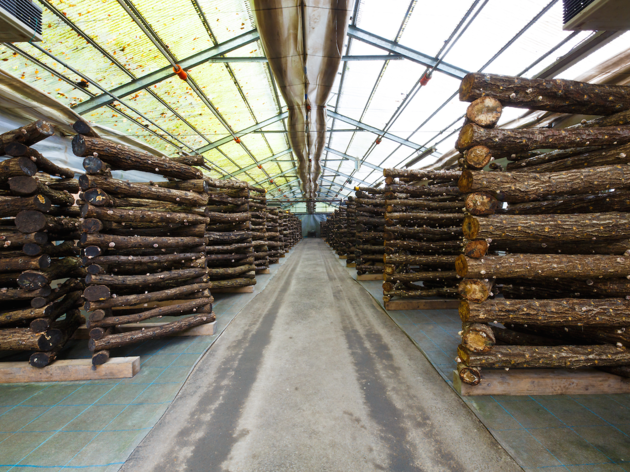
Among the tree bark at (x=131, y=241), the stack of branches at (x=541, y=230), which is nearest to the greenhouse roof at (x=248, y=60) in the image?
the stack of branches at (x=541, y=230)

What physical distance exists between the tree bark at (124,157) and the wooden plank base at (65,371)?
2986 mm

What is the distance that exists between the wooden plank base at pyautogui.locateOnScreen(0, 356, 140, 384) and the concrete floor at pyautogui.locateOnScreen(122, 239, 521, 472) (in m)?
1.01

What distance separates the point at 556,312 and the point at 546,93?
271 cm

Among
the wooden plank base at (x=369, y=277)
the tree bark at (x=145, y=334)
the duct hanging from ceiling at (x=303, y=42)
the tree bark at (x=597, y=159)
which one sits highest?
the duct hanging from ceiling at (x=303, y=42)

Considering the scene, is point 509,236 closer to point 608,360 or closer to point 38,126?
point 608,360

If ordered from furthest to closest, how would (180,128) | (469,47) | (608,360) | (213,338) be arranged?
(180,128) < (469,47) < (213,338) < (608,360)

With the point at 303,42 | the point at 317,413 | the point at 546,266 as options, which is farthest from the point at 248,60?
the point at 317,413

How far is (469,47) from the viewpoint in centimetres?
732

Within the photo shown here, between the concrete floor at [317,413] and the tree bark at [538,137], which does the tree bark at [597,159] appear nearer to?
the tree bark at [538,137]

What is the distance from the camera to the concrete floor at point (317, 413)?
2.38 m

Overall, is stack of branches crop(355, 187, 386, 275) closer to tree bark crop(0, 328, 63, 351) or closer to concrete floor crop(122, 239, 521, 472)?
concrete floor crop(122, 239, 521, 472)

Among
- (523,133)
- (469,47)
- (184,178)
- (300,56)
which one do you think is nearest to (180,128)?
(184,178)

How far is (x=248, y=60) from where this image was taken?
8.69 m

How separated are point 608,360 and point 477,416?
5.91 feet
